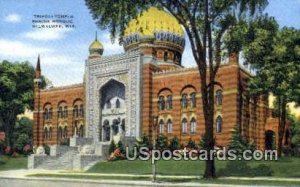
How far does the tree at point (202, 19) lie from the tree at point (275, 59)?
22.9 feet

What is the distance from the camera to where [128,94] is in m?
47.4

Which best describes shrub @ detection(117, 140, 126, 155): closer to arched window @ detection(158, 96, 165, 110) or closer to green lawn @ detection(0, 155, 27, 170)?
arched window @ detection(158, 96, 165, 110)

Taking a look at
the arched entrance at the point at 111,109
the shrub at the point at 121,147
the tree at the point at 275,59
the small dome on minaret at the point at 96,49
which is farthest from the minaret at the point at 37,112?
the tree at the point at 275,59

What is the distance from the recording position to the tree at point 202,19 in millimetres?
26188

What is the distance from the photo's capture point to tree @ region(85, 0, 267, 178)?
85.9 feet

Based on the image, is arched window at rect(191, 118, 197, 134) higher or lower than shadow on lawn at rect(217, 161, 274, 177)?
higher

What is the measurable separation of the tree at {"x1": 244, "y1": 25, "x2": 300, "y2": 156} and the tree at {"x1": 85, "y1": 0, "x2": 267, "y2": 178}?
6.99 m

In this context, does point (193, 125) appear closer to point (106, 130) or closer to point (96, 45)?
point (106, 130)

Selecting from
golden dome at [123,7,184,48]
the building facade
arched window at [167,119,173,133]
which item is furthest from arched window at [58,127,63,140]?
arched window at [167,119,173,133]

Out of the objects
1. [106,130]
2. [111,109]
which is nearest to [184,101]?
[111,109]

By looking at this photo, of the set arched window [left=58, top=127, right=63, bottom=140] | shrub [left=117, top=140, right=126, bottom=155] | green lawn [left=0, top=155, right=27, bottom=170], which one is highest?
arched window [left=58, top=127, right=63, bottom=140]

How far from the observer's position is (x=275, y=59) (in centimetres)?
3641

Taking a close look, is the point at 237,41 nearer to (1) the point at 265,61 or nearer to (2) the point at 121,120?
(1) the point at 265,61

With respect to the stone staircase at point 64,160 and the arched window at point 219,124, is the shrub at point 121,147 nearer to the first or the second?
the stone staircase at point 64,160
